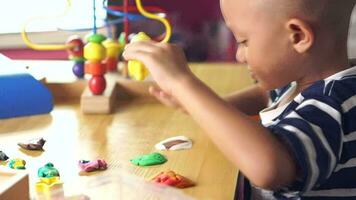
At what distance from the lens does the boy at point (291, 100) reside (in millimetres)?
655

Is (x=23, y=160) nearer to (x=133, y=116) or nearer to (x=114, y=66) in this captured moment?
(x=133, y=116)

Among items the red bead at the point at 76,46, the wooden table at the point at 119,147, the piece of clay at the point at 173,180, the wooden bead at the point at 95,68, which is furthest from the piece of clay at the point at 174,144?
the red bead at the point at 76,46

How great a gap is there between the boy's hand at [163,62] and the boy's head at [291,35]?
0.28 feet

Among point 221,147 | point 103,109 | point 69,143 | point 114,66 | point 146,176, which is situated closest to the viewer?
point 221,147

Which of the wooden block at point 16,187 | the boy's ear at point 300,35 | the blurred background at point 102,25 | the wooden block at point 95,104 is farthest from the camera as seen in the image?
the blurred background at point 102,25

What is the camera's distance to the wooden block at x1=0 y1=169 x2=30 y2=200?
2.02ft

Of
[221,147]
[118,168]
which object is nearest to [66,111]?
[118,168]

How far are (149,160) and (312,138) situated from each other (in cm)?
24

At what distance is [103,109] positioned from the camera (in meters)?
1.04

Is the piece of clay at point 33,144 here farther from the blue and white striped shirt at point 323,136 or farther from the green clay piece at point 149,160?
the blue and white striped shirt at point 323,136

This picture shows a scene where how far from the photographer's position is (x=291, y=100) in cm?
83

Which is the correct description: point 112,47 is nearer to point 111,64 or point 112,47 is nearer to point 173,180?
point 111,64

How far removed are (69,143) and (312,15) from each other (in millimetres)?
378

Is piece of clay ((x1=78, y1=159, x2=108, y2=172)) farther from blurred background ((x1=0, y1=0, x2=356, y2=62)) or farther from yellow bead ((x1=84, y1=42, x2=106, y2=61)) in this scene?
blurred background ((x1=0, y1=0, x2=356, y2=62))
